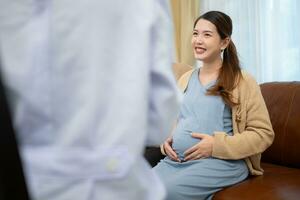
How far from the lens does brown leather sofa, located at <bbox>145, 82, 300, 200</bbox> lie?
4.94 ft

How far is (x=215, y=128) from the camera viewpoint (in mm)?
1658

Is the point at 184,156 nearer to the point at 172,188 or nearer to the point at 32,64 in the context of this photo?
the point at 172,188

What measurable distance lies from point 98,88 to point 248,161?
4.46 feet

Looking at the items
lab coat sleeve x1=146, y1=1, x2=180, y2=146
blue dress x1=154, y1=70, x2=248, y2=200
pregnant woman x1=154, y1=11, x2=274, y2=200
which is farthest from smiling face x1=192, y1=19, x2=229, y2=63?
lab coat sleeve x1=146, y1=1, x2=180, y2=146

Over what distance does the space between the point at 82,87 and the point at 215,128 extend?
1.27 metres

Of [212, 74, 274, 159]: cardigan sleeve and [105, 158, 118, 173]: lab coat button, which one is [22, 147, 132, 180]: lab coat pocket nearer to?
[105, 158, 118, 173]: lab coat button

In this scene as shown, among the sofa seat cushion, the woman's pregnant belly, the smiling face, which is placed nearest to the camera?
the sofa seat cushion

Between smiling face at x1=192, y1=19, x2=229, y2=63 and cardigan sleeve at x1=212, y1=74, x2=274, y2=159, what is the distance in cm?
24

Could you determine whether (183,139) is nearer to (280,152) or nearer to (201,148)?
(201,148)

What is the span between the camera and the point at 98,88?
1.53ft

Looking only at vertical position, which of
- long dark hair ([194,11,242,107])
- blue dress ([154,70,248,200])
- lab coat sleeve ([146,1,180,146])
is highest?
lab coat sleeve ([146,1,180,146])

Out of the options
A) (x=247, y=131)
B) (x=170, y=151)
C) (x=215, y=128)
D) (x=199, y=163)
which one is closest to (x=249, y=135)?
(x=247, y=131)

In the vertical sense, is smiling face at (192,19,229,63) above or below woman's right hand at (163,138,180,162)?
above

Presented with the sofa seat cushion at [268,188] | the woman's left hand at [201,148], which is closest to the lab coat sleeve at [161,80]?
the sofa seat cushion at [268,188]
